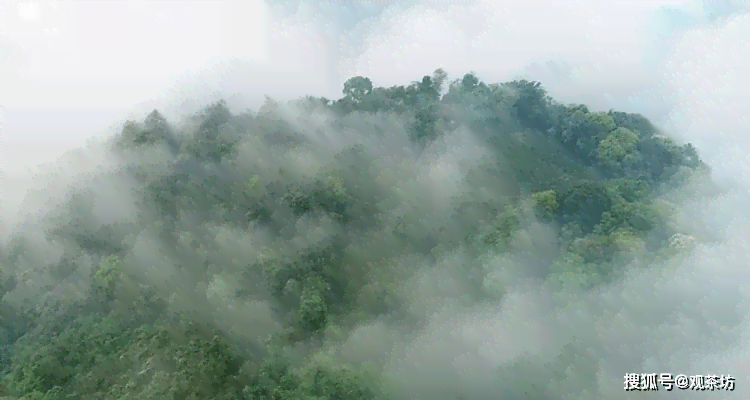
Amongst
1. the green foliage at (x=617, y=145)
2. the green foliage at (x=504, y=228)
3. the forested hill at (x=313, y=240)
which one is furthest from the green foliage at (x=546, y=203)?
the green foliage at (x=617, y=145)

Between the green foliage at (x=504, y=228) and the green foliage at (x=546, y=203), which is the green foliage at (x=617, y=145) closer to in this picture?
the green foliage at (x=546, y=203)

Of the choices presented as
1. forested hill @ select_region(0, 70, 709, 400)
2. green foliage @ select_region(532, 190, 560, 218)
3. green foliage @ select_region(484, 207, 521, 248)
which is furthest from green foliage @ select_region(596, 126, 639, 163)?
green foliage @ select_region(484, 207, 521, 248)

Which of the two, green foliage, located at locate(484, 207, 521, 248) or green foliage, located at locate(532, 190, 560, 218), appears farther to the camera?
green foliage, located at locate(532, 190, 560, 218)

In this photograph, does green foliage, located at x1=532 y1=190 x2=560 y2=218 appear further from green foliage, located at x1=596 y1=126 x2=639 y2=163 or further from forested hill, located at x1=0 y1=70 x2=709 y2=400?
green foliage, located at x1=596 y1=126 x2=639 y2=163

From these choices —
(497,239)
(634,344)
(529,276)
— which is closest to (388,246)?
(497,239)

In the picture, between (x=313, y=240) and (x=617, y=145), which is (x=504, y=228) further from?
(x=617, y=145)

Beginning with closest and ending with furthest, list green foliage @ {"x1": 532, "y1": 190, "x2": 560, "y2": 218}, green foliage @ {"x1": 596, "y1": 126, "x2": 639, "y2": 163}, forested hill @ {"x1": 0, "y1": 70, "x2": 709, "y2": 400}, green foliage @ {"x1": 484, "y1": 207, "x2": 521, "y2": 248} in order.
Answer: forested hill @ {"x1": 0, "y1": 70, "x2": 709, "y2": 400}
green foliage @ {"x1": 484, "y1": 207, "x2": 521, "y2": 248}
green foliage @ {"x1": 532, "y1": 190, "x2": 560, "y2": 218}
green foliage @ {"x1": 596, "y1": 126, "x2": 639, "y2": 163}

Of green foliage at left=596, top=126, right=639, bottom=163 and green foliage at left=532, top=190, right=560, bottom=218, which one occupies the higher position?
green foliage at left=596, top=126, right=639, bottom=163

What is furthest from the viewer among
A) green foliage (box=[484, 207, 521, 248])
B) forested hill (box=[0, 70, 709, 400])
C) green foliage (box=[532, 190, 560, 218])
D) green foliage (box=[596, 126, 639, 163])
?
green foliage (box=[596, 126, 639, 163])

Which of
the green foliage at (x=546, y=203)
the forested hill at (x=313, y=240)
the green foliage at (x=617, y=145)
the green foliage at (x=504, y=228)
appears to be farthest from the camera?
the green foliage at (x=617, y=145)
